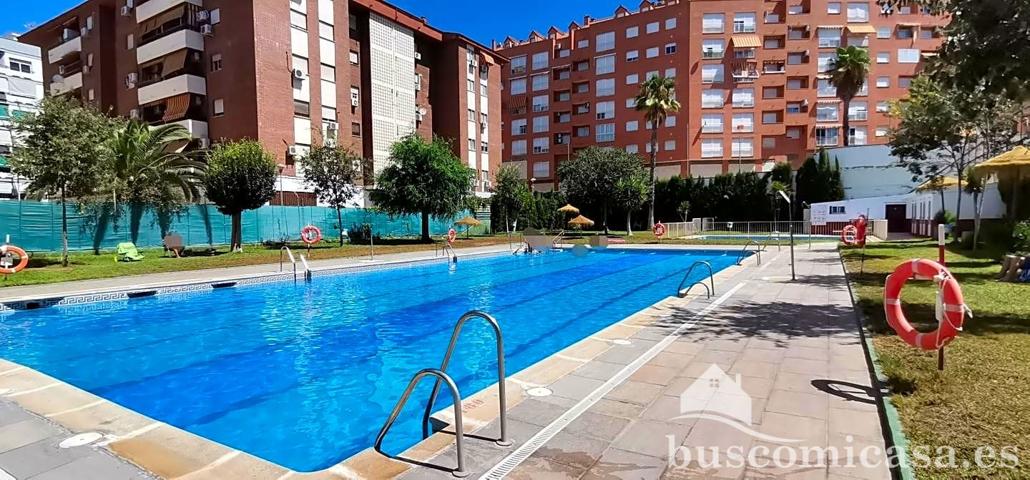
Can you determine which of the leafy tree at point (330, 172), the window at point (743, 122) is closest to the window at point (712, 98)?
the window at point (743, 122)

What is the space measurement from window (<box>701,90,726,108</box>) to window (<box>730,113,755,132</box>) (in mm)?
1991

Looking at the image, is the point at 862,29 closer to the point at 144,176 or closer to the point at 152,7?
the point at 144,176

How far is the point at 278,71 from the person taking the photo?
106ft

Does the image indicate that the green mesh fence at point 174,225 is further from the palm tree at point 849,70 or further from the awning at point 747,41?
the awning at point 747,41

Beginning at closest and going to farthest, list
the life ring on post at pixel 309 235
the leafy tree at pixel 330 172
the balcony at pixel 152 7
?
the life ring on post at pixel 309 235
the leafy tree at pixel 330 172
the balcony at pixel 152 7

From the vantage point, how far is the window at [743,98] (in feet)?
176

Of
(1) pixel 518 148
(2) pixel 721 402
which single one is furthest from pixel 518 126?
(2) pixel 721 402

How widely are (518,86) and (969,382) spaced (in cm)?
6540

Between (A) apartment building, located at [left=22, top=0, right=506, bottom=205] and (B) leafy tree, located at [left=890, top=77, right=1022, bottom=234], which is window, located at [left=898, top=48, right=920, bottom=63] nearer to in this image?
(B) leafy tree, located at [left=890, top=77, right=1022, bottom=234]

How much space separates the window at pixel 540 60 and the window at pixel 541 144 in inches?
354

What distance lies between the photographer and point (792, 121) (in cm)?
5300

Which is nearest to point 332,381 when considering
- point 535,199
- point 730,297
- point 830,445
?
point 830,445

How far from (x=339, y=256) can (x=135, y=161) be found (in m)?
11.8

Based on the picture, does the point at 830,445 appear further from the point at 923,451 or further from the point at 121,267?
the point at 121,267
